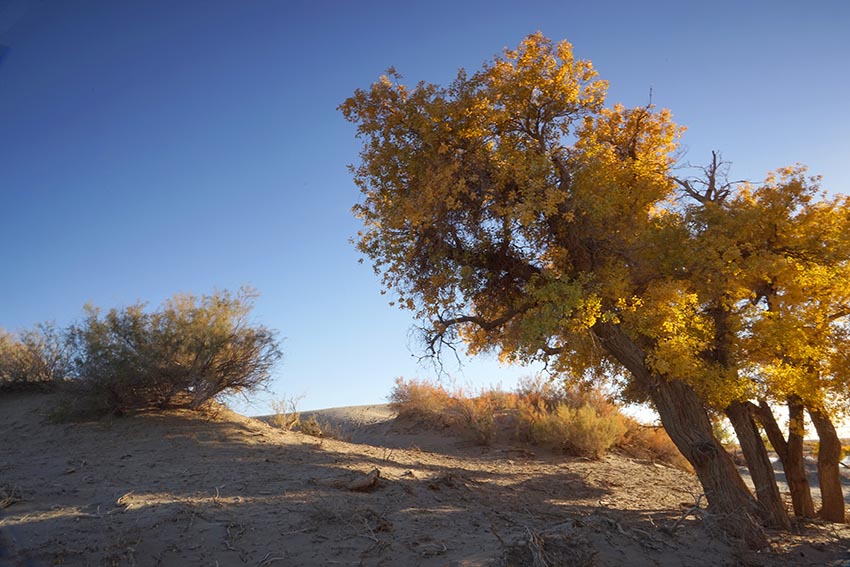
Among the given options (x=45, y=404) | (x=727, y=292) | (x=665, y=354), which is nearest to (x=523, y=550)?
(x=665, y=354)

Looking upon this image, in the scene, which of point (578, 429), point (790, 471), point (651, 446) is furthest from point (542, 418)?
point (790, 471)

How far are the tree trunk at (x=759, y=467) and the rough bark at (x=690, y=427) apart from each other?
0.77 meters

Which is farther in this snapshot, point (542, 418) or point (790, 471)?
point (542, 418)

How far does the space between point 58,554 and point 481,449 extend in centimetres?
1261

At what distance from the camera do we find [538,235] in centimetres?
1142

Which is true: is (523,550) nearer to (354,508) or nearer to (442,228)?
(354,508)

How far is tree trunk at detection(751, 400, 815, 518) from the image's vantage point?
12648 mm

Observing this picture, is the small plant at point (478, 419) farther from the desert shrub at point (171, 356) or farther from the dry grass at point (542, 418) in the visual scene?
the desert shrub at point (171, 356)

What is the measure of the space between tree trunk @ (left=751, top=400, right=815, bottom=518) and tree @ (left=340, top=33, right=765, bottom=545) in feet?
8.52

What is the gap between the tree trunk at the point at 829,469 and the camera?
40.8ft

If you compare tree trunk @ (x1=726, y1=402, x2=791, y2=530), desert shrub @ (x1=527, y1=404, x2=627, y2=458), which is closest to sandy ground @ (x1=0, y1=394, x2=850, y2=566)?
tree trunk @ (x1=726, y1=402, x2=791, y2=530)

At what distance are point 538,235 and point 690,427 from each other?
444cm

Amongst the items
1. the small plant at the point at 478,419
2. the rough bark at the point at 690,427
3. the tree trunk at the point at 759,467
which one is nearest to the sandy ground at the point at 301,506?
the tree trunk at the point at 759,467

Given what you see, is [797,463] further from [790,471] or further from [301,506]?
[301,506]
